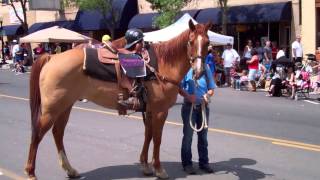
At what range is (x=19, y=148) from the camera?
912cm

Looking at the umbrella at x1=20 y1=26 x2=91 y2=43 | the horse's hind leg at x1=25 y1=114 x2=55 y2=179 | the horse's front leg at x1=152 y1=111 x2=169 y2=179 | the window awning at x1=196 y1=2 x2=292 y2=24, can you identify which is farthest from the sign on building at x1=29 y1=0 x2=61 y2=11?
the horse's front leg at x1=152 y1=111 x2=169 y2=179

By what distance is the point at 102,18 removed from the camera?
3638 centimetres

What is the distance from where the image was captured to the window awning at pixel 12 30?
4638 centimetres

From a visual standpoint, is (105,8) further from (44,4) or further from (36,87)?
(36,87)

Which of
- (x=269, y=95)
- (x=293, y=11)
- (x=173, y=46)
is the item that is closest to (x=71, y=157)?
(x=173, y=46)

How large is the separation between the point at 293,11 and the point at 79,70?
68.1 ft

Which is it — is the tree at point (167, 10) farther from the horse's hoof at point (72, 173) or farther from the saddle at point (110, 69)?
the horse's hoof at point (72, 173)

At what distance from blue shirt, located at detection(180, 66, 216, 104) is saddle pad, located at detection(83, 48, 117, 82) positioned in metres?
1.03

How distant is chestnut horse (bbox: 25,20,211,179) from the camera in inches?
265

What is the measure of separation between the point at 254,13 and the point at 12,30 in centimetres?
2724

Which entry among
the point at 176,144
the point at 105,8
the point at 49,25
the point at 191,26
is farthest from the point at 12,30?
the point at 191,26

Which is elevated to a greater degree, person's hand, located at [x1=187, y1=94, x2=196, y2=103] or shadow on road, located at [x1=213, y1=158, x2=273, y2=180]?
person's hand, located at [x1=187, y1=94, x2=196, y2=103]

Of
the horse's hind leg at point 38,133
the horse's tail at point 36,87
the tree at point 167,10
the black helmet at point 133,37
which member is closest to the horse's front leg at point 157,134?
the black helmet at point 133,37

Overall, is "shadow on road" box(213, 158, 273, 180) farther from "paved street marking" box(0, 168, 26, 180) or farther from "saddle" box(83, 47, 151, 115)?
"paved street marking" box(0, 168, 26, 180)
